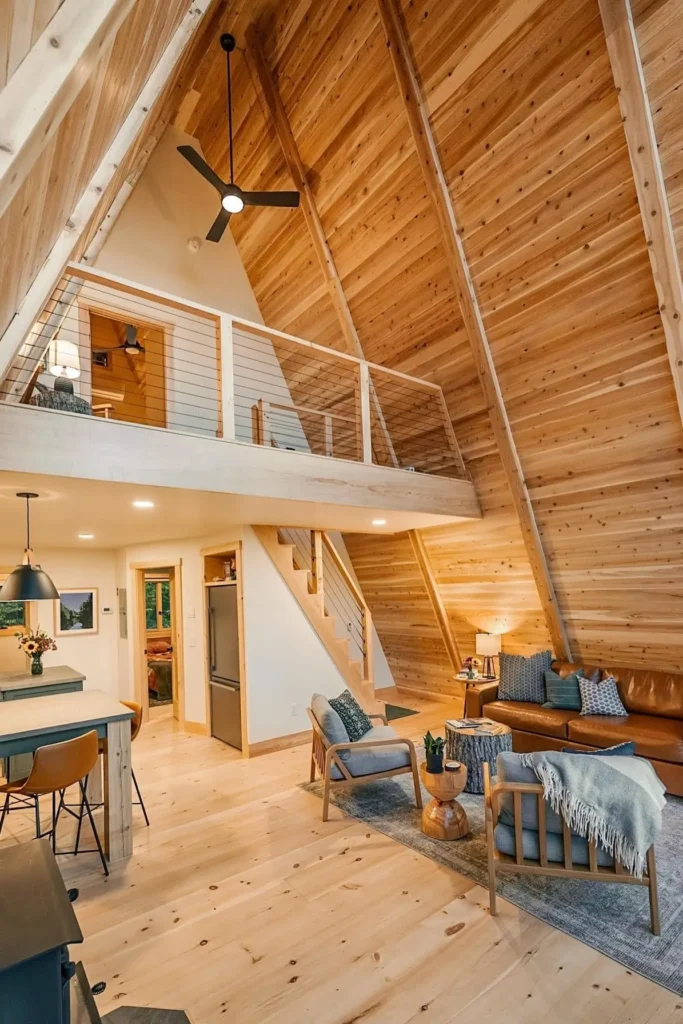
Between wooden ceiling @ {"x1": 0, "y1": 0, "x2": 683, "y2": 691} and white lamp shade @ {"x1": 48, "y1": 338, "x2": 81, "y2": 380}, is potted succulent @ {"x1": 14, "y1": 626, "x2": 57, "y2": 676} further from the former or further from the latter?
wooden ceiling @ {"x1": 0, "y1": 0, "x2": 683, "y2": 691}

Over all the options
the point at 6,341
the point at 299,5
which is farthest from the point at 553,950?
the point at 299,5

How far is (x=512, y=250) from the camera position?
13.6 ft

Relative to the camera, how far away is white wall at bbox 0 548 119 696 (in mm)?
6852

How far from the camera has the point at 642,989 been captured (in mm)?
2273

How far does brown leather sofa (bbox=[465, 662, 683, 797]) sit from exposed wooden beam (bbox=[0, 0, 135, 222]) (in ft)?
16.9

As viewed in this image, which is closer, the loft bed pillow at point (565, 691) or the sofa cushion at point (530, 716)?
the sofa cushion at point (530, 716)

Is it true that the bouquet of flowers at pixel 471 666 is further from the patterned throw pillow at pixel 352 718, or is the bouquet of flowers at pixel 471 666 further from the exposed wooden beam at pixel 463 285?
the patterned throw pillow at pixel 352 718

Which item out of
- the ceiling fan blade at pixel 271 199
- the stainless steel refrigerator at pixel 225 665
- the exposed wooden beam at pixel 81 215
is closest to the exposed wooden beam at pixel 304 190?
the ceiling fan blade at pixel 271 199

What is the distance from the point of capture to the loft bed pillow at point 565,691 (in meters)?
5.21

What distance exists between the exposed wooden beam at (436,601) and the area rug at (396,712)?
0.87 m

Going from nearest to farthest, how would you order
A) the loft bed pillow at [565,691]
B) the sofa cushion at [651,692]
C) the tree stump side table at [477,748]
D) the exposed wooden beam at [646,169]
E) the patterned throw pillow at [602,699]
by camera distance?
the exposed wooden beam at [646,169] < the tree stump side table at [477,748] < the sofa cushion at [651,692] < the patterned throw pillow at [602,699] < the loft bed pillow at [565,691]

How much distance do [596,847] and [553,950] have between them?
0.50 metres

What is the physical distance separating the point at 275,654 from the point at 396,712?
2.21m

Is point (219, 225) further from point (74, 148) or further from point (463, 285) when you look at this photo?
point (74, 148)
